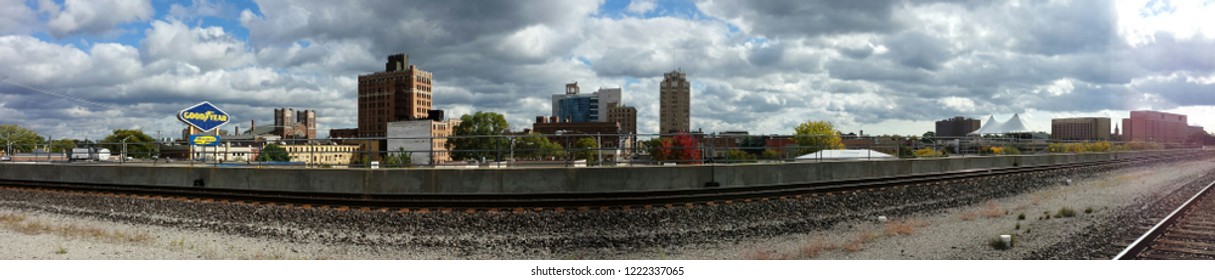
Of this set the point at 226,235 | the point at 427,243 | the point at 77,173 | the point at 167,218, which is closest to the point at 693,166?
the point at 427,243

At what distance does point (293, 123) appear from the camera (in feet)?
70.4

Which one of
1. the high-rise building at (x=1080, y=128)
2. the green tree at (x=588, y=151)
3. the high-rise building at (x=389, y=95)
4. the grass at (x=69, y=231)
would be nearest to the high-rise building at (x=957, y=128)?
the high-rise building at (x=1080, y=128)

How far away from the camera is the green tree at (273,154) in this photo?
16.3 m

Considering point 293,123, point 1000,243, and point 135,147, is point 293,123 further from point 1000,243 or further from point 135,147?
point 1000,243

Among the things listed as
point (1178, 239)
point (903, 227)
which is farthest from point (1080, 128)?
point (903, 227)

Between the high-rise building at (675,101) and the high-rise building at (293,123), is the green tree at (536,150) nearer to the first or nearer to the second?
the high-rise building at (675,101)

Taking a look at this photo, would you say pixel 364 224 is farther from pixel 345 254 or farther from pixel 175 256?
pixel 175 256

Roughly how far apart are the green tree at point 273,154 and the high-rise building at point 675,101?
360 inches

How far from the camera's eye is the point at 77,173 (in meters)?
17.6

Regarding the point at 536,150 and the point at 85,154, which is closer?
the point at 536,150

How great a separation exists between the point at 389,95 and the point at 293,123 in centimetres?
4230

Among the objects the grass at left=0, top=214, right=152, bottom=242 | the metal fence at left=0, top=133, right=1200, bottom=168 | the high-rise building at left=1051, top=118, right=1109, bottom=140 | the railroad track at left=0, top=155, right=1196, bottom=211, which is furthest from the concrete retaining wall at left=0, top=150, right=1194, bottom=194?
the high-rise building at left=1051, top=118, right=1109, bottom=140

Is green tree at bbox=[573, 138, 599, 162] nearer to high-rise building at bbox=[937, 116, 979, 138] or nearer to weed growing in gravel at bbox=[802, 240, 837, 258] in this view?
weed growing in gravel at bbox=[802, 240, 837, 258]

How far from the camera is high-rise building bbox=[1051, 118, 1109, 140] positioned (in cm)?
754
